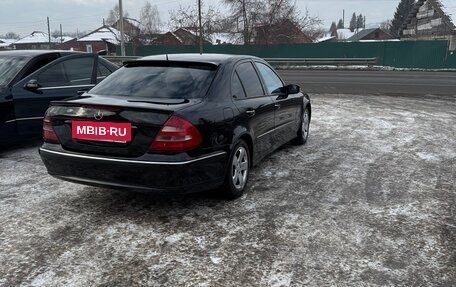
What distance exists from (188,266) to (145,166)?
97cm

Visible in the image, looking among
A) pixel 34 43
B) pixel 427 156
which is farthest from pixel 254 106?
pixel 34 43

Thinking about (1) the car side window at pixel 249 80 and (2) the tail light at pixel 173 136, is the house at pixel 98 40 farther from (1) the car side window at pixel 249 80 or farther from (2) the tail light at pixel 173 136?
(2) the tail light at pixel 173 136

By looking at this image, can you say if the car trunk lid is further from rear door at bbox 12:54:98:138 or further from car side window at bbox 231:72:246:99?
rear door at bbox 12:54:98:138

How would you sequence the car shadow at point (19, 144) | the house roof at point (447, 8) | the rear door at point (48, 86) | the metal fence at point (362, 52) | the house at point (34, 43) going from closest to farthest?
the rear door at point (48, 86), the car shadow at point (19, 144), the metal fence at point (362, 52), the house roof at point (447, 8), the house at point (34, 43)

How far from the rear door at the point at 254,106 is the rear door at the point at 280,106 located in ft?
0.59

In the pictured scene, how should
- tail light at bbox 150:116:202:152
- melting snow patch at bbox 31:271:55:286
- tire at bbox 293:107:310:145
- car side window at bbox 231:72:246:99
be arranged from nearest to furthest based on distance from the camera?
melting snow patch at bbox 31:271:55:286 → tail light at bbox 150:116:202:152 → car side window at bbox 231:72:246:99 → tire at bbox 293:107:310:145

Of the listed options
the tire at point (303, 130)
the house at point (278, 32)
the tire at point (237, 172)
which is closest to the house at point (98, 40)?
the house at point (278, 32)

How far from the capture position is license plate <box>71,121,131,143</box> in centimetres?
373

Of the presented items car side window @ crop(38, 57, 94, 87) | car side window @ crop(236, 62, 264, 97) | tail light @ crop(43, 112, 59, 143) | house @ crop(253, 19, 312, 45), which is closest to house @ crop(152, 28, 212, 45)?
house @ crop(253, 19, 312, 45)

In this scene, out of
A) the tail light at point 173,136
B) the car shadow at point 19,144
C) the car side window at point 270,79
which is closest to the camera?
the tail light at point 173,136

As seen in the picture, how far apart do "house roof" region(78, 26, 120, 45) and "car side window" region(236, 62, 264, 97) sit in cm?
6809

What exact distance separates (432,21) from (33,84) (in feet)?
154

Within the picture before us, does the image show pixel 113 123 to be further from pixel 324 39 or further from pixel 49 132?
pixel 324 39

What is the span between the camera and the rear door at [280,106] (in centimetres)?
557
